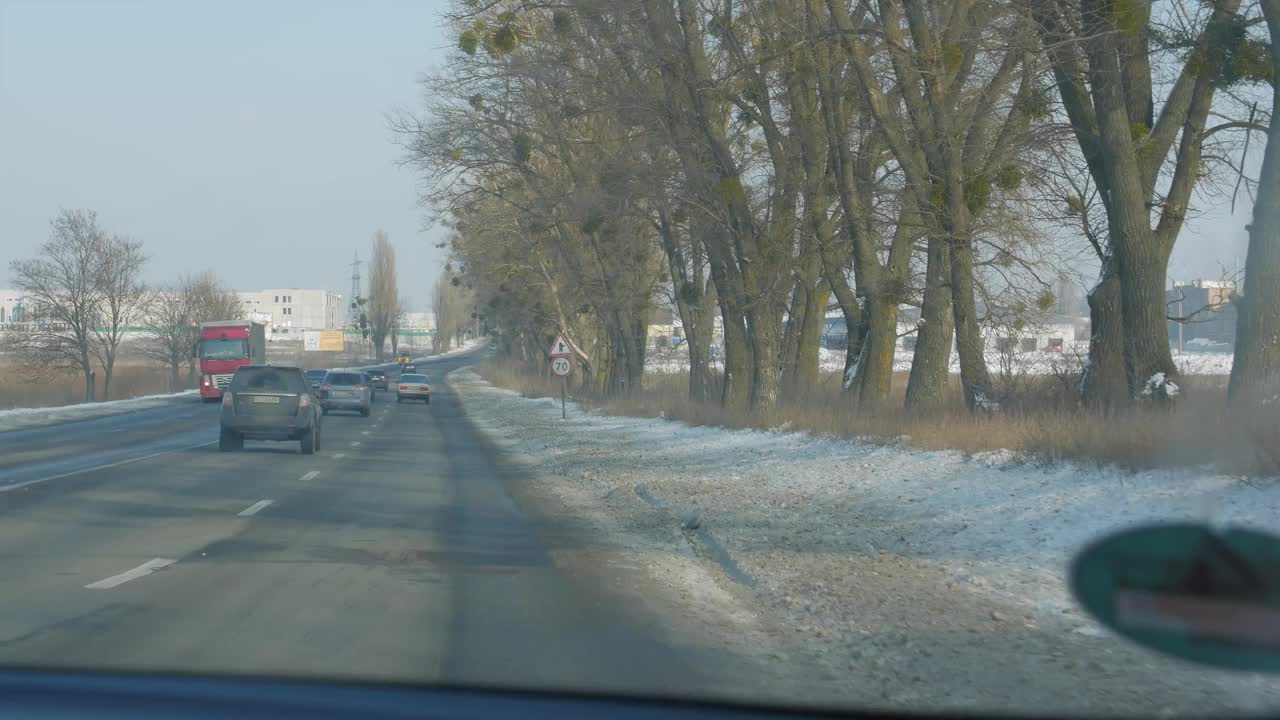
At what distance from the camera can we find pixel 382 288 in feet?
477

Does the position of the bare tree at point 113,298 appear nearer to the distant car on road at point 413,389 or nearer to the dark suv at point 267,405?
the distant car on road at point 413,389

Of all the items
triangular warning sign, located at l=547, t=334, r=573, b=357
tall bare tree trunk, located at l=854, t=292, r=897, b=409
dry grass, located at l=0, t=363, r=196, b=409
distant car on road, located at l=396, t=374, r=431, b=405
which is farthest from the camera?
distant car on road, located at l=396, t=374, r=431, b=405

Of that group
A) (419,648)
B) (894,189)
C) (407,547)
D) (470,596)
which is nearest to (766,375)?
(894,189)

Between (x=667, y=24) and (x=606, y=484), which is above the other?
(x=667, y=24)

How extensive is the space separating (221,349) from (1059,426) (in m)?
47.0

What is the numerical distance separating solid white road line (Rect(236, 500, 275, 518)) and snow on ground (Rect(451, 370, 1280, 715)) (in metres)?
3.91

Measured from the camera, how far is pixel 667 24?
25.6 metres

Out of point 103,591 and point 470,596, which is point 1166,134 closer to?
point 470,596

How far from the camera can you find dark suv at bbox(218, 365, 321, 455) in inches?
984

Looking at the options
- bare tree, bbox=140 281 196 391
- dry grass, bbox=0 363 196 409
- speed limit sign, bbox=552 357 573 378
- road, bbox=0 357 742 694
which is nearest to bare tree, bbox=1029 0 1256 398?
road, bbox=0 357 742 694

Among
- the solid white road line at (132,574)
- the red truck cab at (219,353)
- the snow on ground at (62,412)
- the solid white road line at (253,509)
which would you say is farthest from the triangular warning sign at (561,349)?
the solid white road line at (132,574)

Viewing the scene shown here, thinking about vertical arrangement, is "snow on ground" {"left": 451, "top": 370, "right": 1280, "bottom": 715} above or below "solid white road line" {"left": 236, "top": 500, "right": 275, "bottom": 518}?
above

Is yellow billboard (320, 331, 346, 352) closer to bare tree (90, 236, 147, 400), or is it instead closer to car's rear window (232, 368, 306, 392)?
bare tree (90, 236, 147, 400)

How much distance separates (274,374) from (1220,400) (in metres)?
17.4
